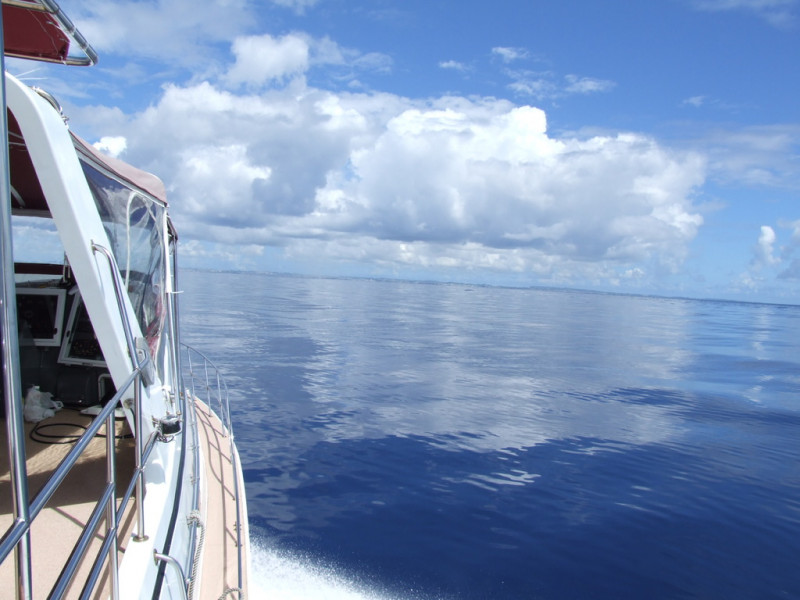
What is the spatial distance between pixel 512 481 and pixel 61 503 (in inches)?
301

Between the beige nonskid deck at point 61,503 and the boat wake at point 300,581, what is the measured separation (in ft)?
7.34

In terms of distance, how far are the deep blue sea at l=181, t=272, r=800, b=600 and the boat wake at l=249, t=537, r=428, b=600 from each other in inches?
1.1

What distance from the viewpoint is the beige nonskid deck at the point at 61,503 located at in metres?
3.18

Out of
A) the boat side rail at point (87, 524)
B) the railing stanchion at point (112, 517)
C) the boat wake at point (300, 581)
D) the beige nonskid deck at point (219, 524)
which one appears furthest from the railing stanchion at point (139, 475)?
the boat wake at point (300, 581)

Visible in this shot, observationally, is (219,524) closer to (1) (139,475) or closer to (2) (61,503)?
(2) (61,503)

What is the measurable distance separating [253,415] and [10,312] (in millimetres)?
12689

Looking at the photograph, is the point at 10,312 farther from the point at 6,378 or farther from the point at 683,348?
the point at 683,348

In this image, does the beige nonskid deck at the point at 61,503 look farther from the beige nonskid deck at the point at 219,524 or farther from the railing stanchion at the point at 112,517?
the beige nonskid deck at the point at 219,524

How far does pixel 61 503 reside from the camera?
4000 mm

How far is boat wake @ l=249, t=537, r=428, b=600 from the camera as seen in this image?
20.5 ft

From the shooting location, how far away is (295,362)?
21.5 meters

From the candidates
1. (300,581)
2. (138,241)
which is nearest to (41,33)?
(138,241)

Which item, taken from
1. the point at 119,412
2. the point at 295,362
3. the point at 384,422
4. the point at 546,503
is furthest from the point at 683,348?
the point at 119,412

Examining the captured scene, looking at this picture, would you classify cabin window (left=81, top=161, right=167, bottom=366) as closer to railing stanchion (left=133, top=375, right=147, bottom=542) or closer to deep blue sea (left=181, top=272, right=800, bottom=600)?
railing stanchion (left=133, top=375, right=147, bottom=542)
